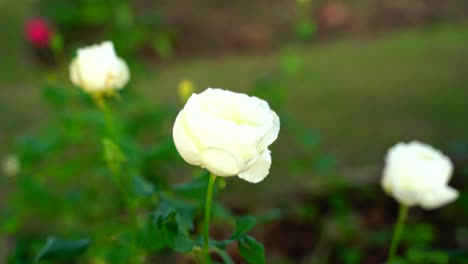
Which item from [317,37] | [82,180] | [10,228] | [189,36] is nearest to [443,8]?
[317,37]

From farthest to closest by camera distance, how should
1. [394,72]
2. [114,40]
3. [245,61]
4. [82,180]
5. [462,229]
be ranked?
[245,61] < [394,72] < [82,180] < [114,40] < [462,229]

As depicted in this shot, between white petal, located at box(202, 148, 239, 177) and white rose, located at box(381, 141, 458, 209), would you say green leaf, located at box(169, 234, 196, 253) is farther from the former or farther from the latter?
white rose, located at box(381, 141, 458, 209)

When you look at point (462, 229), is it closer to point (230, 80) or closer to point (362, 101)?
point (362, 101)

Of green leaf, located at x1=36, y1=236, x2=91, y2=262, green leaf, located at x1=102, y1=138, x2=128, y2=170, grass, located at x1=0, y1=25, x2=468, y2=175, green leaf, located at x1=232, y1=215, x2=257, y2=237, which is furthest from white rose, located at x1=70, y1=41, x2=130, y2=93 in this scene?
grass, located at x1=0, y1=25, x2=468, y2=175

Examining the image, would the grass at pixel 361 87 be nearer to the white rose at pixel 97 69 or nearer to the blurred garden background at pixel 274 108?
the blurred garden background at pixel 274 108

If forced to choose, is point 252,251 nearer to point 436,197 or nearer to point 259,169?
point 259,169

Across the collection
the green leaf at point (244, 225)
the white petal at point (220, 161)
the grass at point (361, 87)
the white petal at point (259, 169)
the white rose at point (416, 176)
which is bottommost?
the grass at point (361, 87)

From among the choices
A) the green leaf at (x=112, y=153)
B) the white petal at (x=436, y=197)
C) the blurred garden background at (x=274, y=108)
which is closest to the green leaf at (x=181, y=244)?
the blurred garden background at (x=274, y=108)
